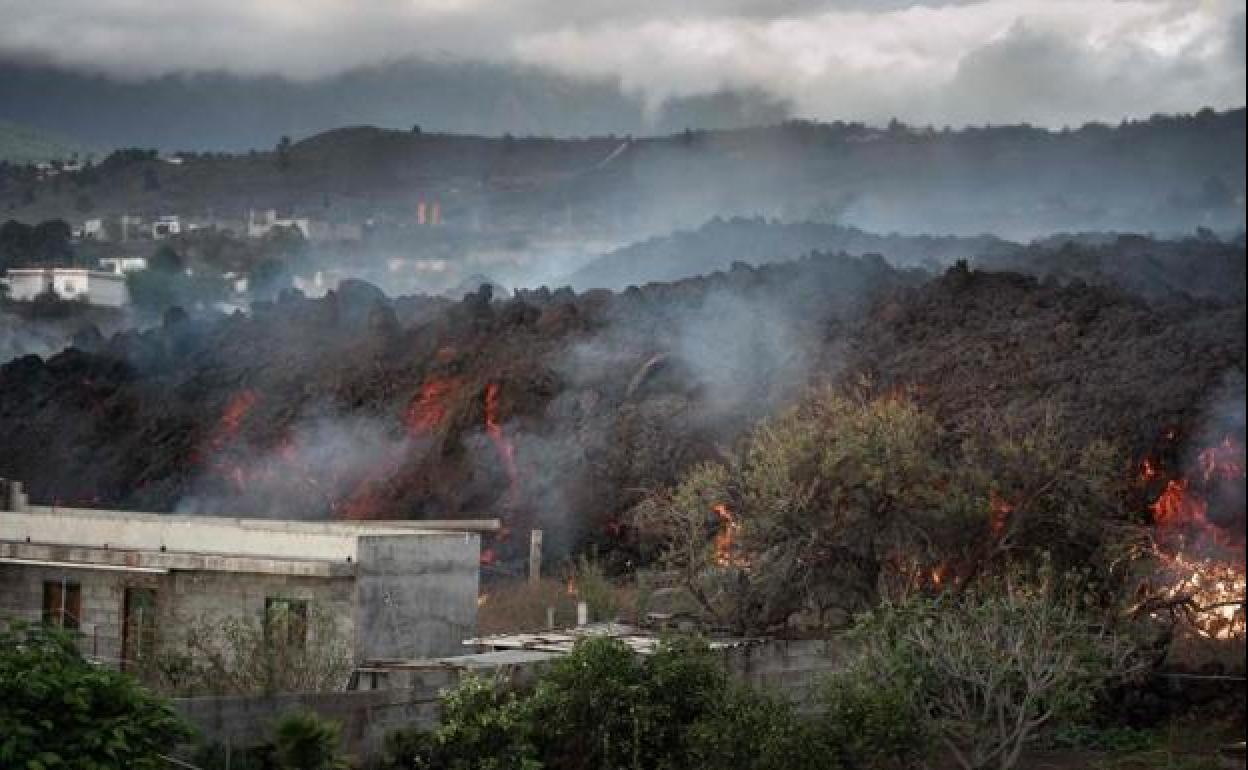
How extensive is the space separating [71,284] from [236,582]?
41556 millimetres

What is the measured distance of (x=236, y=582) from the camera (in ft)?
90.5

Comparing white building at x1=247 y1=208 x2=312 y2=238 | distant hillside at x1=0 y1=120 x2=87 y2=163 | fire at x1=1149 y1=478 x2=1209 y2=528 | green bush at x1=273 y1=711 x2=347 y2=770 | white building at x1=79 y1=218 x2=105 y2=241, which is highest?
distant hillside at x1=0 y1=120 x2=87 y2=163

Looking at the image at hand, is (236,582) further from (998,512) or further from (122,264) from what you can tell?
(122,264)

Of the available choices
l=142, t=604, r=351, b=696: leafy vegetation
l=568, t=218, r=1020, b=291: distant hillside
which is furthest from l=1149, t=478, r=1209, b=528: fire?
l=568, t=218, r=1020, b=291: distant hillside

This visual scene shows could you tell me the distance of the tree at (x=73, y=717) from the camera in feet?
57.7

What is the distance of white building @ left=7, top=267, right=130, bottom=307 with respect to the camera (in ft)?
184

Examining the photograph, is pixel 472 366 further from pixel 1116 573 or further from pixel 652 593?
pixel 1116 573

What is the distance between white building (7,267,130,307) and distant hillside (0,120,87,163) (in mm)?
3984

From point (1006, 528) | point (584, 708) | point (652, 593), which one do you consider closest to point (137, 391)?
point (652, 593)

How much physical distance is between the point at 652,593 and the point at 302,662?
467 inches

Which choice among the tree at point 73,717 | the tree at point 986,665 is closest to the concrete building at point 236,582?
the tree at point 986,665

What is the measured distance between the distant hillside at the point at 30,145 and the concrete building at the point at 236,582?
101ft

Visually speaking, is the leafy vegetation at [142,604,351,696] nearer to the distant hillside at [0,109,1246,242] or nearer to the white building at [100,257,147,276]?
the white building at [100,257,147,276]

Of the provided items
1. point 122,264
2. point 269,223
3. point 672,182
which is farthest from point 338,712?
point 672,182
